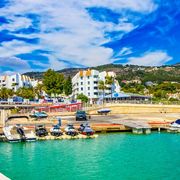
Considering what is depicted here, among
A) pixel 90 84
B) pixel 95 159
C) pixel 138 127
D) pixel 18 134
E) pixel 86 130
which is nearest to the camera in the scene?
pixel 95 159

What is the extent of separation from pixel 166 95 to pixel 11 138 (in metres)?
121

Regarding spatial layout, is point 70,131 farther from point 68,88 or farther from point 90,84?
point 68,88

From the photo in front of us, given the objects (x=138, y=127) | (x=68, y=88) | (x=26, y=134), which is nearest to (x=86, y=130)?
(x=26, y=134)

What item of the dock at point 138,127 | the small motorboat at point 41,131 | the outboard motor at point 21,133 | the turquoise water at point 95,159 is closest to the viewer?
the turquoise water at point 95,159

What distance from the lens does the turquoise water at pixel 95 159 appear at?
116 ft

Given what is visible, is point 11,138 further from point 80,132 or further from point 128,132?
point 128,132

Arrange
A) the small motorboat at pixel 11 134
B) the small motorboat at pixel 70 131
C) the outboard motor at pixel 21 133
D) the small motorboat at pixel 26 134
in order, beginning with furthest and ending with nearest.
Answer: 1. the small motorboat at pixel 70 131
2. the outboard motor at pixel 21 133
3. the small motorboat at pixel 26 134
4. the small motorboat at pixel 11 134

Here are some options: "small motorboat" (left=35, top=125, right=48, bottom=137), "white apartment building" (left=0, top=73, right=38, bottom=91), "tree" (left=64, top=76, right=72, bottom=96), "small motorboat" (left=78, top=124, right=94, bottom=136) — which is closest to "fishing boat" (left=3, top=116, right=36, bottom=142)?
"small motorboat" (left=35, top=125, right=48, bottom=137)

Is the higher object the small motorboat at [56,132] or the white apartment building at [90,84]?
the white apartment building at [90,84]

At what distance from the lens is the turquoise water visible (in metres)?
35.2

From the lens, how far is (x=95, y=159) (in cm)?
4275

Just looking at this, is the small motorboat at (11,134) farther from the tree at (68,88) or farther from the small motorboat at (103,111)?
the tree at (68,88)

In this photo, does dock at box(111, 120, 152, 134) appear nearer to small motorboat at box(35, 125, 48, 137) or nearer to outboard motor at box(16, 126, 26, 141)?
small motorboat at box(35, 125, 48, 137)

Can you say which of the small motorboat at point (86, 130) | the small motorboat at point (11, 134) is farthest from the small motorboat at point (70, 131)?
the small motorboat at point (11, 134)
